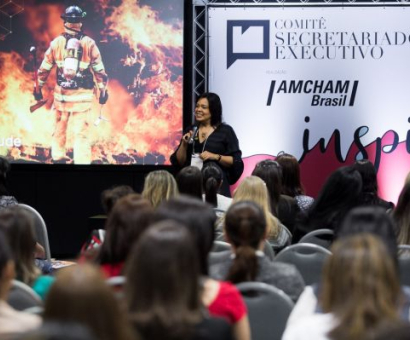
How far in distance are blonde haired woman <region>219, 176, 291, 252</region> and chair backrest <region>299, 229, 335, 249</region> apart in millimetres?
271

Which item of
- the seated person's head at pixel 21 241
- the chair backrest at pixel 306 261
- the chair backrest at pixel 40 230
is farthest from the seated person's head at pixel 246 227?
the chair backrest at pixel 40 230

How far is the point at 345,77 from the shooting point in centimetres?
915

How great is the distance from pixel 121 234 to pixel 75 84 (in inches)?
Result: 236

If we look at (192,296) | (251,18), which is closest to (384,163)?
(251,18)

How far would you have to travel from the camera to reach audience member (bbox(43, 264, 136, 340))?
1755mm

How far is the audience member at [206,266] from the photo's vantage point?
2.72 metres

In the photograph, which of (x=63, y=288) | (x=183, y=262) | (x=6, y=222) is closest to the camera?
(x=63, y=288)

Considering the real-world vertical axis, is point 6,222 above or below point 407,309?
above

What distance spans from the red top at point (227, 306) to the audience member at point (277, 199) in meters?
3.32

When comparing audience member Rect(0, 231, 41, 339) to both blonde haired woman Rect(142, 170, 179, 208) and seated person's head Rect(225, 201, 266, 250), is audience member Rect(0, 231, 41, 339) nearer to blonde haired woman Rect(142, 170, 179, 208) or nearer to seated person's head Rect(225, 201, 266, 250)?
seated person's head Rect(225, 201, 266, 250)

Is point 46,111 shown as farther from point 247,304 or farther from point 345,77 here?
point 247,304

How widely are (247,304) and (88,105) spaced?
20.3 feet

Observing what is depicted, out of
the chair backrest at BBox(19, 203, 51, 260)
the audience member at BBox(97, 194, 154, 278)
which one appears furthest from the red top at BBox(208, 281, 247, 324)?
the chair backrest at BBox(19, 203, 51, 260)

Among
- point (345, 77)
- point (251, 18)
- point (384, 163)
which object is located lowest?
point (384, 163)
